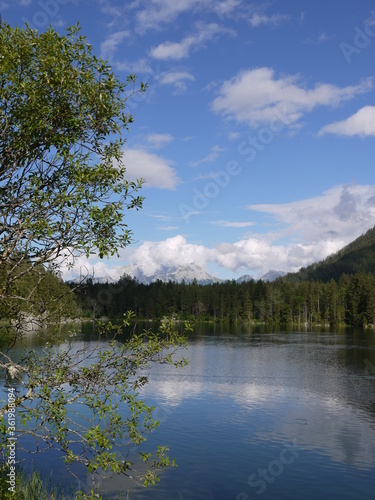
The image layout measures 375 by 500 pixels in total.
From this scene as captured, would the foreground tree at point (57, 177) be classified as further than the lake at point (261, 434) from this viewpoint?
No

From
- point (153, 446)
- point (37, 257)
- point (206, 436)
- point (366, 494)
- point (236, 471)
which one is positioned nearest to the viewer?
point (37, 257)

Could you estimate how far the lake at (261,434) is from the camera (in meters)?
24.5

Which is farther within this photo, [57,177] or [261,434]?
[261,434]


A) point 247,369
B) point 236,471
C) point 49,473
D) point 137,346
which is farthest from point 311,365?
point 137,346

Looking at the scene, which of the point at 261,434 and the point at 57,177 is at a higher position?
the point at 57,177

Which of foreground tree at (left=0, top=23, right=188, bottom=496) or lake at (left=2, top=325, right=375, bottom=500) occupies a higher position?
foreground tree at (left=0, top=23, right=188, bottom=496)

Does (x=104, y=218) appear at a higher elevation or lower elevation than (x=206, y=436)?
higher

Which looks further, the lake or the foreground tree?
the lake

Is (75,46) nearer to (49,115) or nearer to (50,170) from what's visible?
(49,115)

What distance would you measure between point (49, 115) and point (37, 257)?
392cm

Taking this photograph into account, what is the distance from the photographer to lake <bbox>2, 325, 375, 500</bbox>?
24547 millimetres

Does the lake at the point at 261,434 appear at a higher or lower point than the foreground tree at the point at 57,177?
lower

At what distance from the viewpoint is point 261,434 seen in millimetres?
33719

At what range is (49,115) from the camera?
38.2 ft
